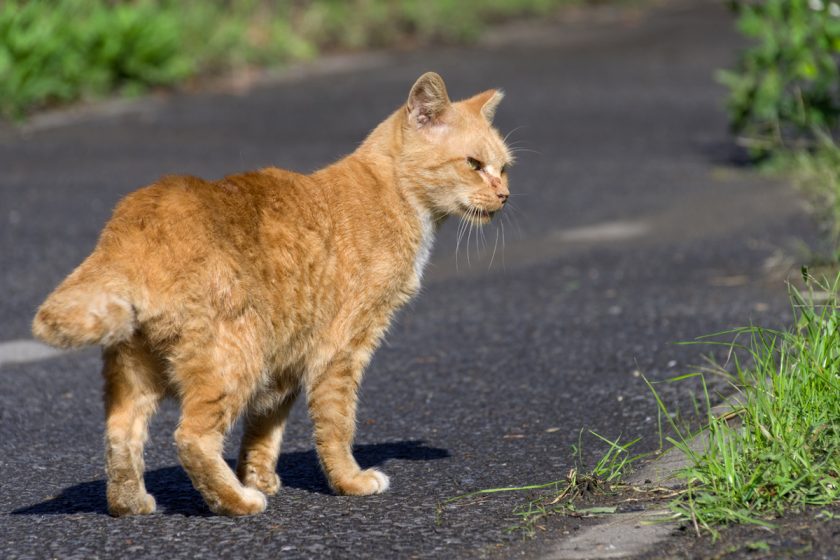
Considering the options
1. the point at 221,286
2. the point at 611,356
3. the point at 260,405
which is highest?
the point at 221,286

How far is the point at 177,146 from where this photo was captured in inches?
444

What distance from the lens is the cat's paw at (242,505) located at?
159 inches

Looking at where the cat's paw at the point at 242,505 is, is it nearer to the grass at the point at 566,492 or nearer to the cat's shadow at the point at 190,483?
the cat's shadow at the point at 190,483

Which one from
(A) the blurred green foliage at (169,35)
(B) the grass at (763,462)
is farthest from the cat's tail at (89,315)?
(A) the blurred green foliage at (169,35)

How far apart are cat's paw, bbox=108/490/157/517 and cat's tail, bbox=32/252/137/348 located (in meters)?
→ 0.58

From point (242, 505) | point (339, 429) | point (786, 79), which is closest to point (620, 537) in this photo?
point (339, 429)

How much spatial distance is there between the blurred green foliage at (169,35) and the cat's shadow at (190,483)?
7797 millimetres

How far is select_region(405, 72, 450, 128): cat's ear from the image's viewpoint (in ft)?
15.8

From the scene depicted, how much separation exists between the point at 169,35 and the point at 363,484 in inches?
388

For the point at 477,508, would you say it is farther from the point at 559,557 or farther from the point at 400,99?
the point at 400,99

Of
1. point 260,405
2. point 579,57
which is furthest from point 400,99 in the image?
point 260,405

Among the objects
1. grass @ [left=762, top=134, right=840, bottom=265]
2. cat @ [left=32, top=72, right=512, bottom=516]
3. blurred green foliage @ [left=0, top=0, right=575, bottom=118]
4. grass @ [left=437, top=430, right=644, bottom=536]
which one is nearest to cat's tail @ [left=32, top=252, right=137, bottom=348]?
cat @ [left=32, top=72, right=512, bottom=516]

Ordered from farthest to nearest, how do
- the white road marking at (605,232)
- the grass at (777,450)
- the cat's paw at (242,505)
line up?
the white road marking at (605,232) < the cat's paw at (242,505) < the grass at (777,450)

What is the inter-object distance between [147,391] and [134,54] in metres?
9.64
